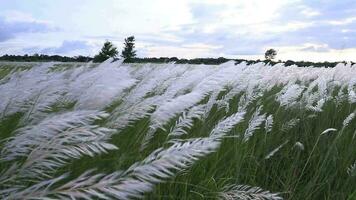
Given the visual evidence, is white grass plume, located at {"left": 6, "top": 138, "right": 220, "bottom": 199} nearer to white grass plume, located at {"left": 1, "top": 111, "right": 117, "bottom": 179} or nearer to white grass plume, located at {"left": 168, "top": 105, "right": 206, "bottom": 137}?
white grass plume, located at {"left": 1, "top": 111, "right": 117, "bottom": 179}

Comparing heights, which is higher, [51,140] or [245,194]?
[51,140]

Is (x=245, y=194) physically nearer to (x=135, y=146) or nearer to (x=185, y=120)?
(x=185, y=120)

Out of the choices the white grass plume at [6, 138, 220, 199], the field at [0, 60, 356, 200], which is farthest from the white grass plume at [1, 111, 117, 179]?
the white grass plume at [6, 138, 220, 199]

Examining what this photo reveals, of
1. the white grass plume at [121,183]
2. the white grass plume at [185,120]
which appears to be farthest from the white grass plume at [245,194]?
the white grass plume at [121,183]

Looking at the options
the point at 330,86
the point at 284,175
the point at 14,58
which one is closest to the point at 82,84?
the point at 284,175

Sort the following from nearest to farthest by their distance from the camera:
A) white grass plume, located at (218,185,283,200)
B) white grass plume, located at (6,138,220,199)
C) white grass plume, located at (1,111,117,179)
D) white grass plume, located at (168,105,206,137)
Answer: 1. white grass plume, located at (6,138,220,199)
2. white grass plume, located at (1,111,117,179)
3. white grass plume, located at (218,185,283,200)
4. white grass plume, located at (168,105,206,137)

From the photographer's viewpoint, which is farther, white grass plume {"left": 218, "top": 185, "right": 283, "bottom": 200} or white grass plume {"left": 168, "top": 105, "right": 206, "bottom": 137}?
white grass plume {"left": 168, "top": 105, "right": 206, "bottom": 137}

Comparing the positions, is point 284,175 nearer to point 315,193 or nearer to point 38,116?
point 315,193

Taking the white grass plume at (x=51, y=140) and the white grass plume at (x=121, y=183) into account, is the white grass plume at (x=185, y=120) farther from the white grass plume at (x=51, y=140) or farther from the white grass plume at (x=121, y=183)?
the white grass plume at (x=121, y=183)

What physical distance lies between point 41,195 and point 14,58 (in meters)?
53.0

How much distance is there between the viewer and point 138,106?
229 centimetres

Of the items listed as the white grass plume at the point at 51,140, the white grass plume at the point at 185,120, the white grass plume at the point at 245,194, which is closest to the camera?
the white grass plume at the point at 51,140

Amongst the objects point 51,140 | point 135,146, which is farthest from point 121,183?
point 135,146

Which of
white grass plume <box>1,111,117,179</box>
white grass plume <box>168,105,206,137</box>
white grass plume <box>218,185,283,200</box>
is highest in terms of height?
white grass plume <box>1,111,117,179</box>
